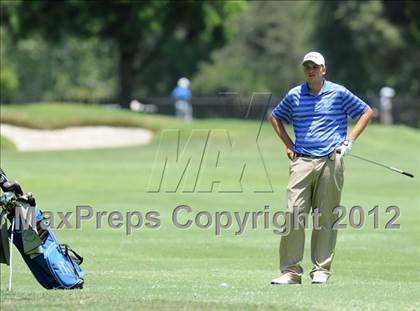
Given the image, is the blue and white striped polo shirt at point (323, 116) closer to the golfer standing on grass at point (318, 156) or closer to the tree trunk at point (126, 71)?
the golfer standing on grass at point (318, 156)

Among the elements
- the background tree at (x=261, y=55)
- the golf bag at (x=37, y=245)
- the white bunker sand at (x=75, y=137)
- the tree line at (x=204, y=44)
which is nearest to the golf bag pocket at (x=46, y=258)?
the golf bag at (x=37, y=245)

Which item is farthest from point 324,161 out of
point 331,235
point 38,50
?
point 38,50

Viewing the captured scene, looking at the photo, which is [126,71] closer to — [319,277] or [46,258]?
[319,277]

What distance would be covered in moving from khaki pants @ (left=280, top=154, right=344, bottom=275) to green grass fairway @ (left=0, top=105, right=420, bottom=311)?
367 mm

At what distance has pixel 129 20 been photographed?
53719 mm

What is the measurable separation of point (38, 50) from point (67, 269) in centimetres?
7487

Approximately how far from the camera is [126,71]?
5791 cm

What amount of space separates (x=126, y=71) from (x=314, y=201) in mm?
47012

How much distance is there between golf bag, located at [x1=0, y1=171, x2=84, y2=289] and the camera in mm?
10312

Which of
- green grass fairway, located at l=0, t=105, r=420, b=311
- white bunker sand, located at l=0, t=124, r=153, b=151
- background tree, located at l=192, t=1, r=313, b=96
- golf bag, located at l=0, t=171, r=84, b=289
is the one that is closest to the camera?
green grass fairway, located at l=0, t=105, r=420, b=311

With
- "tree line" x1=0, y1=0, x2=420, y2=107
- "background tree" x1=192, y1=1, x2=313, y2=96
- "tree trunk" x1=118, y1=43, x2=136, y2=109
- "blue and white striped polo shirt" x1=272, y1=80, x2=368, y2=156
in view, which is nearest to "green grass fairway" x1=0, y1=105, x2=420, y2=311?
"blue and white striped polo shirt" x1=272, y1=80, x2=368, y2=156

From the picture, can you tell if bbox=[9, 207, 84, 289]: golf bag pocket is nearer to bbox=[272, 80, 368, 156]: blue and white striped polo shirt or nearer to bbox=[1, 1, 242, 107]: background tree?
bbox=[272, 80, 368, 156]: blue and white striped polo shirt

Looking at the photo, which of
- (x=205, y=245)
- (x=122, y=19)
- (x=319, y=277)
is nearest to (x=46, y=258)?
(x=319, y=277)

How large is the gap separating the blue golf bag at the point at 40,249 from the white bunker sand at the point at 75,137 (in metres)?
26.7
